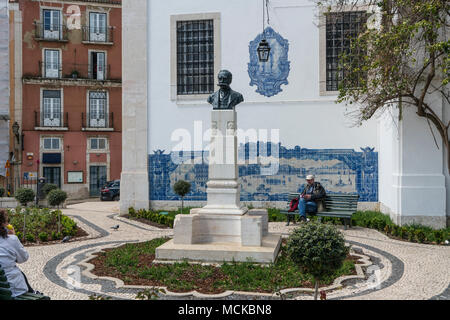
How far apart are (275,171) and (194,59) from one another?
4.48 m

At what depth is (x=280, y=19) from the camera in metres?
13.3

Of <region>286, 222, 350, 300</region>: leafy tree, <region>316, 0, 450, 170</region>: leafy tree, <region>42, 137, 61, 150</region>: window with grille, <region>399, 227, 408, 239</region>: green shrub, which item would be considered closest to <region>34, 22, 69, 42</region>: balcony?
<region>42, 137, 61, 150</region>: window with grille

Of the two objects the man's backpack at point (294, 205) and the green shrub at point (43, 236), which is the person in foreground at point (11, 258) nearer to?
the green shrub at point (43, 236)

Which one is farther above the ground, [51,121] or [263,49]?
[263,49]

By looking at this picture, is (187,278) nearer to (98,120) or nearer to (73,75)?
(98,120)

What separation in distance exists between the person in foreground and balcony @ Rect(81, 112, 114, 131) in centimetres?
2288

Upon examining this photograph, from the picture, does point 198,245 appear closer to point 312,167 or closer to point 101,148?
point 312,167

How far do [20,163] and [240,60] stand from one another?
17192 mm

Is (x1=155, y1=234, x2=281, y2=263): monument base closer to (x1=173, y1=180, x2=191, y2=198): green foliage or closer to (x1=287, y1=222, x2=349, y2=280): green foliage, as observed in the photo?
(x1=287, y1=222, x2=349, y2=280): green foliage

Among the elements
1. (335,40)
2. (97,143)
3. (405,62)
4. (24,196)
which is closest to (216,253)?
(405,62)

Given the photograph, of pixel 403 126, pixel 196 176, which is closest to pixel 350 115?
pixel 403 126

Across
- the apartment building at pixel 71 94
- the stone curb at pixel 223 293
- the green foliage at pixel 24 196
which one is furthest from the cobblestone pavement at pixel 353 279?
the apartment building at pixel 71 94

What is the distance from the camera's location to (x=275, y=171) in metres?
13.2

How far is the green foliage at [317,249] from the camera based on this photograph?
4504mm
